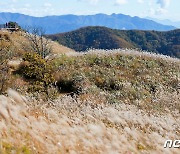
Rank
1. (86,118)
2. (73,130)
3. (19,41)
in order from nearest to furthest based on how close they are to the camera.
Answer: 1. (73,130)
2. (86,118)
3. (19,41)

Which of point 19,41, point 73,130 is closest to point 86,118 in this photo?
point 73,130

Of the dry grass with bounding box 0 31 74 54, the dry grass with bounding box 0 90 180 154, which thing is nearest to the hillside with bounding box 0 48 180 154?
the dry grass with bounding box 0 90 180 154

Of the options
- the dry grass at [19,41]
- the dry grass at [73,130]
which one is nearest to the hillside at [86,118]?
the dry grass at [73,130]

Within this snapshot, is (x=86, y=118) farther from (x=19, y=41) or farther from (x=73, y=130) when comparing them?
(x=19, y=41)

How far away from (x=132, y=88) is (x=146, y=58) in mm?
11002

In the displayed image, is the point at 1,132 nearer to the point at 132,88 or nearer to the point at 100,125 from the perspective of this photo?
the point at 100,125

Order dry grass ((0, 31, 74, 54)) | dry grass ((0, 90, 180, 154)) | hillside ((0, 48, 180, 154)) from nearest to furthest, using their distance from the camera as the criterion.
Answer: dry grass ((0, 90, 180, 154)), hillside ((0, 48, 180, 154)), dry grass ((0, 31, 74, 54))

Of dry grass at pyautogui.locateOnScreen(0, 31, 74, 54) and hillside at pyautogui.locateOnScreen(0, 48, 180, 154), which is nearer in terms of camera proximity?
hillside at pyautogui.locateOnScreen(0, 48, 180, 154)

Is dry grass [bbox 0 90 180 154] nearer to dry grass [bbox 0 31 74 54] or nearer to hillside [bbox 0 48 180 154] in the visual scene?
hillside [bbox 0 48 180 154]

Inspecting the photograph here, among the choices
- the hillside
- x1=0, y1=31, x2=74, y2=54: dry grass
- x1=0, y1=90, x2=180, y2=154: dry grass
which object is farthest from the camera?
x1=0, y1=31, x2=74, y2=54: dry grass

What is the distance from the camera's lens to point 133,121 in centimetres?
1580

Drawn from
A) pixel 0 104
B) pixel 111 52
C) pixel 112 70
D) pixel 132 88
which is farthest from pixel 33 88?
pixel 111 52

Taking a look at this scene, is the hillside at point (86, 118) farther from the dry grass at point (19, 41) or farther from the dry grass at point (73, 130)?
the dry grass at point (19, 41)

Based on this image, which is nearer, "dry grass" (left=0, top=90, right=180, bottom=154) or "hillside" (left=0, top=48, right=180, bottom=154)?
"dry grass" (left=0, top=90, right=180, bottom=154)
